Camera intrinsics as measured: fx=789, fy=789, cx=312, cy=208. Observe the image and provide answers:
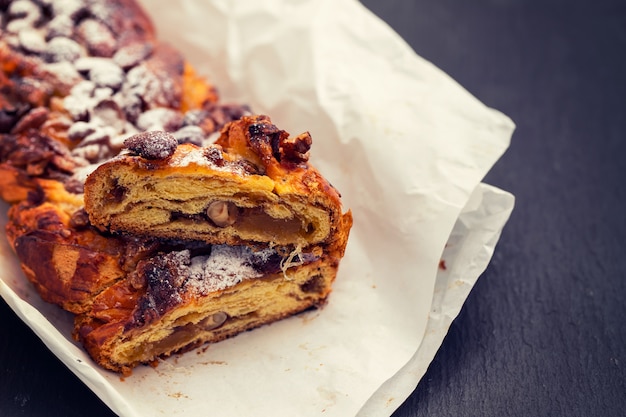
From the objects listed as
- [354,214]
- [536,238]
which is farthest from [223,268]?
[536,238]

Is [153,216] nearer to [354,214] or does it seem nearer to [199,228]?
[199,228]

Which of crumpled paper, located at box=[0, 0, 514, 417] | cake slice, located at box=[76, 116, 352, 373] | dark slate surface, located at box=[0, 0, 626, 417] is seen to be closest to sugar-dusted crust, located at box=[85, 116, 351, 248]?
cake slice, located at box=[76, 116, 352, 373]

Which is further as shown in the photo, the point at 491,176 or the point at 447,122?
the point at 491,176

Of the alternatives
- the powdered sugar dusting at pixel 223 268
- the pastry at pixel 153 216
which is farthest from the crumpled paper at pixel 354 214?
the powdered sugar dusting at pixel 223 268

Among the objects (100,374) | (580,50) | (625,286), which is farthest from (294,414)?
(580,50)

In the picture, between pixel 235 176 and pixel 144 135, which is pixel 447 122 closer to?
pixel 235 176

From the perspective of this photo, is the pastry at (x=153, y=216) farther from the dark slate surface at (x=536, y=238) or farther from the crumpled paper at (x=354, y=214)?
the dark slate surface at (x=536, y=238)

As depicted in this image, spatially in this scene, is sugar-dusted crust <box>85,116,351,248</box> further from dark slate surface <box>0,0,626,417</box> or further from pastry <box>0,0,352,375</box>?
dark slate surface <box>0,0,626,417</box>
